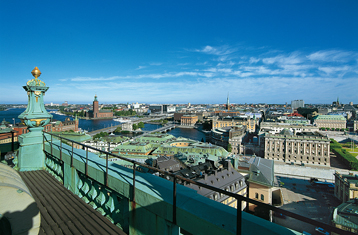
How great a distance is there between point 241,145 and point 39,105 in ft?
129

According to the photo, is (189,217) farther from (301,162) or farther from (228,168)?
(301,162)

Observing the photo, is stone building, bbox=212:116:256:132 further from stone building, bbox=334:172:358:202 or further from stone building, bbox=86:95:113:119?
stone building, bbox=86:95:113:119

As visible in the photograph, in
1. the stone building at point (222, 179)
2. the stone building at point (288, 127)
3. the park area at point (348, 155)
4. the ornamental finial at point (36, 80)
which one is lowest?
the park area at point (348, 155)

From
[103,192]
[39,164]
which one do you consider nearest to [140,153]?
[39,164]

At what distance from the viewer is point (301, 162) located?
34531mm

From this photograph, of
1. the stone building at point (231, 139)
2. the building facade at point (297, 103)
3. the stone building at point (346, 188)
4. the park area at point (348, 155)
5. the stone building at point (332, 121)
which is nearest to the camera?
the stone building at point (346, 188)

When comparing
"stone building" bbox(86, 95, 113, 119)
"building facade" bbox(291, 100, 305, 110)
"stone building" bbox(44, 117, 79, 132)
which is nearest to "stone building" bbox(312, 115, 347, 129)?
"stone building" bbox(44, 117, 79, 132)

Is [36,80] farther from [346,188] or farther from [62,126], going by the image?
[62,126]

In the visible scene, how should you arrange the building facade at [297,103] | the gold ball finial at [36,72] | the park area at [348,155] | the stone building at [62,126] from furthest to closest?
the building facade at [297,103]
the stone building at [62,126]
the park area at [348,155]
the gold ball finial at [36,72]

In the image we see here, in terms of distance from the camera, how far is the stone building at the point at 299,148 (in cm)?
3334

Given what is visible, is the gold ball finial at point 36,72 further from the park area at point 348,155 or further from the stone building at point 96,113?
the stone building at point 96,113

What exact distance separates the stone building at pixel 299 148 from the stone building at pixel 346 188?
14.9m

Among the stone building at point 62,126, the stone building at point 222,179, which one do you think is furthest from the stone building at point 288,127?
the stone building at point 62,126

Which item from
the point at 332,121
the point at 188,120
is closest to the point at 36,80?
the point at 188,120
